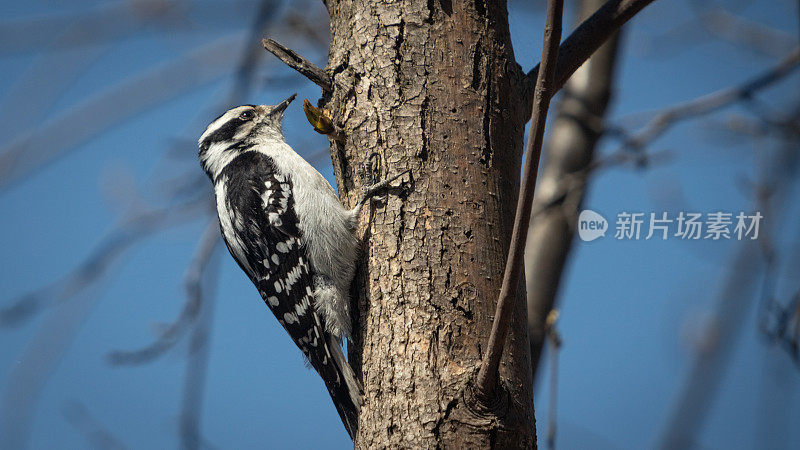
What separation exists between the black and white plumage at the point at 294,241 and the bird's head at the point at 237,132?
0.01 m

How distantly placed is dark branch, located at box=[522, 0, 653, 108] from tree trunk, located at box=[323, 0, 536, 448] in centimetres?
15

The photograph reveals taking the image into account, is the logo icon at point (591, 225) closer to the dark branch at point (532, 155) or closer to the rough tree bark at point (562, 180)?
the rough tree bark at point (562, 180)

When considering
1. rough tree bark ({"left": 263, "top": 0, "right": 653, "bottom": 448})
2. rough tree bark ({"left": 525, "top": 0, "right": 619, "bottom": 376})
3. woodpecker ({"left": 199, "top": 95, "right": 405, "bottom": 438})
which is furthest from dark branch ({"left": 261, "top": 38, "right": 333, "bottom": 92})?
rough tree bark ({"left": 525, "top": 0, "right": 619, "bottom": 376})

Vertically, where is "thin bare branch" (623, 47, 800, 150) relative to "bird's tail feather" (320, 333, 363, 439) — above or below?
above

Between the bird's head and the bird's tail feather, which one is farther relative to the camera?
the bird's head

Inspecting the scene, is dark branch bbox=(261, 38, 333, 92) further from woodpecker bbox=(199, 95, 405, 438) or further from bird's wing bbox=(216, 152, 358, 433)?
bird's wing bbox=(216, 152, 358, 433)

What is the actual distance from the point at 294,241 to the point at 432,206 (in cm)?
114

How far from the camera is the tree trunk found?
6.82ft

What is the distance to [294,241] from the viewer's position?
3246 mm

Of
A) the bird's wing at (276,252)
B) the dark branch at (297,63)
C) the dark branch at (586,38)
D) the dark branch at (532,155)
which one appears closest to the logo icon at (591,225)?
the dark branch at (586,38)

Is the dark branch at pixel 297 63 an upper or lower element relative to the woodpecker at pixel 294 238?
upper

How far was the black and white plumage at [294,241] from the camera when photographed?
2.77m

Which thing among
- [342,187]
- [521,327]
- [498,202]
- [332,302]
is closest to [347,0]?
[342,187]

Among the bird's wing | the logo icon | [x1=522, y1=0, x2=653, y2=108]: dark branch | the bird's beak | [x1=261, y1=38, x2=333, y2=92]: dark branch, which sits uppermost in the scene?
[x1=522, y1=0, x2=653, y2=108]: dark branch
